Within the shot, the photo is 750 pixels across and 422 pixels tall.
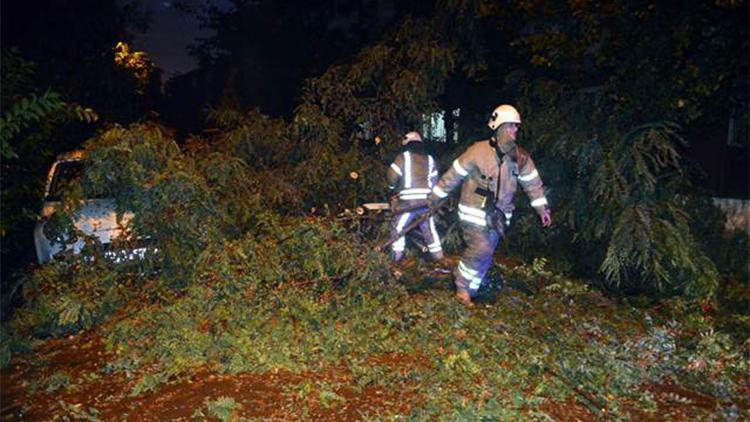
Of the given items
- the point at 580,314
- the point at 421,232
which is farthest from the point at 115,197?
the point at 580,314

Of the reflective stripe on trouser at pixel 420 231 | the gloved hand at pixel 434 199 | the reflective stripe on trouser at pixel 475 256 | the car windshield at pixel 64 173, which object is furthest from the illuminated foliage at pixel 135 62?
the reflective stripe on trouser at pixel 475 256

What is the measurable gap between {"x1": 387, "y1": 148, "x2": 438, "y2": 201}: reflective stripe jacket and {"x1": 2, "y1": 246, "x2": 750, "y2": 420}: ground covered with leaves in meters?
1.25

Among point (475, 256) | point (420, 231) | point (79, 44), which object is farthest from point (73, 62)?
point (475, 256)

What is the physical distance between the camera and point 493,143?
224 inches

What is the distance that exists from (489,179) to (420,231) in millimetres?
1803

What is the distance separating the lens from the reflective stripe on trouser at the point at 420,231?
22.9 ft

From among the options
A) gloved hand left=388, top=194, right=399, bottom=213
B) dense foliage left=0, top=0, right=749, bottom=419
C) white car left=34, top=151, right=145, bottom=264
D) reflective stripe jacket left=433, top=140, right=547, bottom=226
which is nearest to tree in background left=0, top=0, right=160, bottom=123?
white car left=34, top=151, right=145, bottom=264

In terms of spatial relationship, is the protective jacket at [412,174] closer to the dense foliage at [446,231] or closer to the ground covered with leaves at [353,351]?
the dense foliage at [446,231]

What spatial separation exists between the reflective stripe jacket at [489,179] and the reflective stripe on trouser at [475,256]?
9cm

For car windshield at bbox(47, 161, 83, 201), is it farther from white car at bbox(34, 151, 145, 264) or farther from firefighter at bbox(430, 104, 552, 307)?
firefighter at bbox(430, 104, 552, 307)

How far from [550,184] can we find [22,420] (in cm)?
600

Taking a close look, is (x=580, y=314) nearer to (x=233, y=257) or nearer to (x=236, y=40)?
(x=233, y=257)

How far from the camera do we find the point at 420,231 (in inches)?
289

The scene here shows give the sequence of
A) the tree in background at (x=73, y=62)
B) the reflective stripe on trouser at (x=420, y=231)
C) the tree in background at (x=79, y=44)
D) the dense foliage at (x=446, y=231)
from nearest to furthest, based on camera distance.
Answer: the dense foliage at (x=446, y=231) → the reflective stripe on trouser at (x=420, y=231) → the tree in background at (x=73, y=62) → the tree in background at (x=79, y=44)
